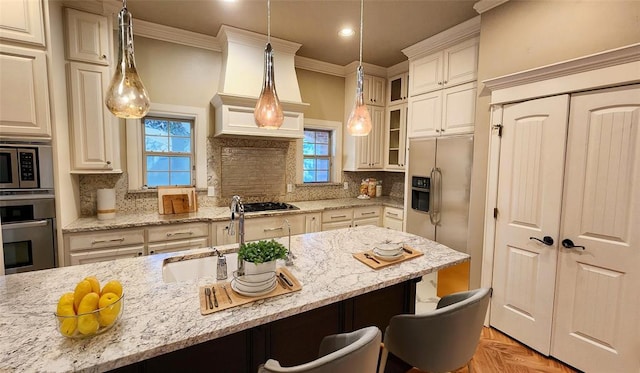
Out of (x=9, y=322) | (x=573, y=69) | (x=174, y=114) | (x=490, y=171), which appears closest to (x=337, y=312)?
(x=9, y=322)

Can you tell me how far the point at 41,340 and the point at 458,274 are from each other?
3218 mm

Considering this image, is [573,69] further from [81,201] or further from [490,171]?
[81,201]

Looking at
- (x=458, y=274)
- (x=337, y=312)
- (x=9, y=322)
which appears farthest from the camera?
(x=458, y=274)

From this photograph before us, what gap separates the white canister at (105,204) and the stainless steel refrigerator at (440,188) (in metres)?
3.24

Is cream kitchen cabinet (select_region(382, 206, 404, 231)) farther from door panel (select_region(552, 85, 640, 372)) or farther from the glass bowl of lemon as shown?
the glass bowl of lemon

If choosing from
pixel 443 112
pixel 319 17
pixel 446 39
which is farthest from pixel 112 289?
pixel 446 39

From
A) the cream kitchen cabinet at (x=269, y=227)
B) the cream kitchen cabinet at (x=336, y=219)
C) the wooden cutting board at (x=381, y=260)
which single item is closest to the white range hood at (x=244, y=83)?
the cream kitchen cabinet at (x=269, y=227)

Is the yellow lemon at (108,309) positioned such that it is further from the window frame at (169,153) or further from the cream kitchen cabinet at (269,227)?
the window frame at (169,153)

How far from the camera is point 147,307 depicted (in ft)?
3.82

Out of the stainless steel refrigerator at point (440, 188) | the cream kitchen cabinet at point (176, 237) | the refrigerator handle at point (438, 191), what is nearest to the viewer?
the cream kitchen cabinet at point (176, 237)

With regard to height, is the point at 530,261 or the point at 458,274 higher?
the point at 530,261

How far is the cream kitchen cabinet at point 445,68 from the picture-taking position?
114 inches

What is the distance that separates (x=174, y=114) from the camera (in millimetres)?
3234

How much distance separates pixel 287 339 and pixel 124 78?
145cm
